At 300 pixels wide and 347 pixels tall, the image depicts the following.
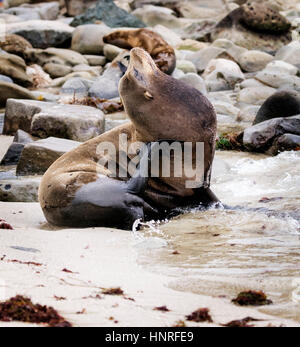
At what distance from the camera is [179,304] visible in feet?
10.9

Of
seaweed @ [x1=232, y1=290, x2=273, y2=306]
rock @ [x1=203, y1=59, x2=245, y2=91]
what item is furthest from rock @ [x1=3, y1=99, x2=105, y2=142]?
seaweed @ [x1=232, y1=290, x2=273, y2=306]

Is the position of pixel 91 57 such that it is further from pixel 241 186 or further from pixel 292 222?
pixel 292 222

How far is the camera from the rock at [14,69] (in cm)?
1719

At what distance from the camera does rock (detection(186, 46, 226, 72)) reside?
19719 millimetres

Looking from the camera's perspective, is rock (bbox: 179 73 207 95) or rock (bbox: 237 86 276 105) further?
rock (bbox: 179 73 207 95)

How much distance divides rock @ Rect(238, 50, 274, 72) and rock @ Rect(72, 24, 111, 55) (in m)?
4.94

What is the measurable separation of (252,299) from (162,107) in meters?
2.59

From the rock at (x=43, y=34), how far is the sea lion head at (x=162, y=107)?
56.5ft

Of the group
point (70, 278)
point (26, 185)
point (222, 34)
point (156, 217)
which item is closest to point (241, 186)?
point (156, 217)

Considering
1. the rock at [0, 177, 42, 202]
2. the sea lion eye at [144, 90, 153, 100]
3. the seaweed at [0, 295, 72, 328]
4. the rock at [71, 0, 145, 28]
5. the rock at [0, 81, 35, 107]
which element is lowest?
the rock at [71, 0, 145, 28]

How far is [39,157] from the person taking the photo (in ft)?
28.9

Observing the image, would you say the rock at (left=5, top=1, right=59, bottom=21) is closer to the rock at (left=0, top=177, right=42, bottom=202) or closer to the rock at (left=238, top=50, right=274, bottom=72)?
the rock at (left=238, top=50, right=274, bottom=72)

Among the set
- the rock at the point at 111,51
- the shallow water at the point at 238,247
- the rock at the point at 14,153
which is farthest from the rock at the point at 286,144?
the rock at the point at 111,51

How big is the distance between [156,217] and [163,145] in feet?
2.12
